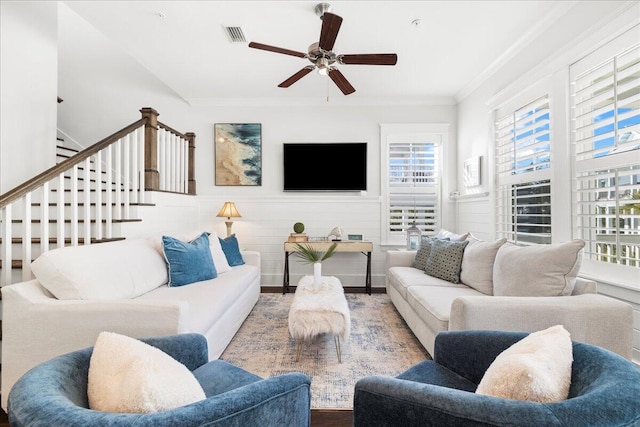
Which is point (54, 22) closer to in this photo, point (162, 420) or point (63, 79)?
point (63, 79)

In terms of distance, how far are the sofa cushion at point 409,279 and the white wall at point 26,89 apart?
369cm

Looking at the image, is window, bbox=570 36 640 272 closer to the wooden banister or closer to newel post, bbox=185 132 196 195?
the wooden banister

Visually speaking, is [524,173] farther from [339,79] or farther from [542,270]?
[339,79]

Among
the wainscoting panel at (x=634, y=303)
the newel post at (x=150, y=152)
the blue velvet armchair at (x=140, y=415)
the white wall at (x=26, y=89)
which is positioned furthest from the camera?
the newel post at (x=150, y=152)

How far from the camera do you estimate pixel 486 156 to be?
384 cm

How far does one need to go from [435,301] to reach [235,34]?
113 inches

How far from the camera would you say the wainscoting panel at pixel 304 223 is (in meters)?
4.77

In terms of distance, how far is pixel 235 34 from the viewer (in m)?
3.03

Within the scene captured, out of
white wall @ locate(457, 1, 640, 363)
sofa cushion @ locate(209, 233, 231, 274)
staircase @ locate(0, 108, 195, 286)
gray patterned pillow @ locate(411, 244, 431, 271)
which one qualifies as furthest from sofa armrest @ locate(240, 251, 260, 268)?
white wall @ locate(457, 1, 640, 363)

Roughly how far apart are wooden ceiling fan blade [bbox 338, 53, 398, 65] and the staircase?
2.10 m

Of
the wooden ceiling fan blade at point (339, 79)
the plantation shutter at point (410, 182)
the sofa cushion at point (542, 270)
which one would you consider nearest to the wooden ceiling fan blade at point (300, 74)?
the wooden ceiling fan blade at point (339, 79)

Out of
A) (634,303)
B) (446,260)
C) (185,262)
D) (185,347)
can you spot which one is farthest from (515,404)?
(185,262)

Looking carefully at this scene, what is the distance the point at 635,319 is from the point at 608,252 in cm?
45

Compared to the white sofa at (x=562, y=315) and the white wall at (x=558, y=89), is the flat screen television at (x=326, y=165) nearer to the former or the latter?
the white wall at (x=558, y=89)
